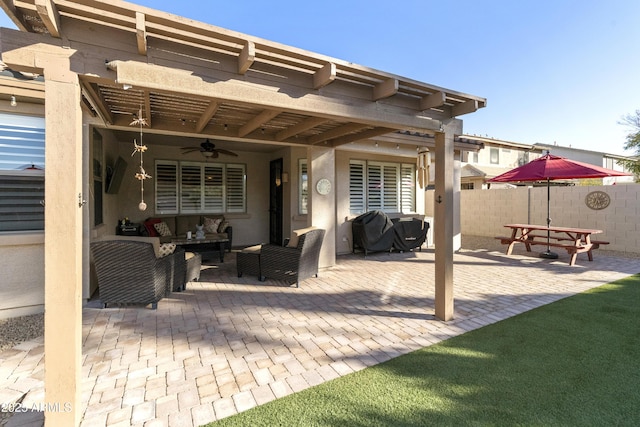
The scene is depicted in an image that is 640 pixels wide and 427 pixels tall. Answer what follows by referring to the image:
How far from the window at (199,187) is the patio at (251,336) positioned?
3409 mm

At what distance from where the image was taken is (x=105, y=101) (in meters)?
4.00

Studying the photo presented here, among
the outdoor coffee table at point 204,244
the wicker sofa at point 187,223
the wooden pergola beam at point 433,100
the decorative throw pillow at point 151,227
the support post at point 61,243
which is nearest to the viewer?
the support post at point 61,243

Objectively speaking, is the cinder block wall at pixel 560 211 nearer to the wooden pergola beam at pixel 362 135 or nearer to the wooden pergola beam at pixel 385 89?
the wooden pergola beam at pixel 362 135

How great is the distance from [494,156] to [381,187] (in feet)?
64.4

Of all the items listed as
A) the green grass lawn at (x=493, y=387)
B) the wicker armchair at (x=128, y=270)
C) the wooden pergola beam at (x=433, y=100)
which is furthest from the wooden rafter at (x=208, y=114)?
the green grass lawn at (x=493, y=387)

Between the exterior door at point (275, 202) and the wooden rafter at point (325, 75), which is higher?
the wooden rafter at point (325, 75)

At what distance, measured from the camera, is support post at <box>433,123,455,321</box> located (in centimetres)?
393

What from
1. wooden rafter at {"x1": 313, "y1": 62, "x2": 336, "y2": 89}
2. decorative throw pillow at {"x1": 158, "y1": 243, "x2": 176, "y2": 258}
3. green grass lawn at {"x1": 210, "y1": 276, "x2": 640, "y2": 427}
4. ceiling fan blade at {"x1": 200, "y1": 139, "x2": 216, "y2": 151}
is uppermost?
ceiling fan blade at {"x1": 200, "y1": 139, "x2": 216, "y2": 151}

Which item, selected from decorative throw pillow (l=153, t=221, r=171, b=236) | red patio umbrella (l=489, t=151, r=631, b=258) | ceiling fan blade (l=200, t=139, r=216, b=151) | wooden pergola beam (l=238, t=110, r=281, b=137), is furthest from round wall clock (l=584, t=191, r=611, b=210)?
decorative throw pillow (l=153, t=221, r=171, b=236)

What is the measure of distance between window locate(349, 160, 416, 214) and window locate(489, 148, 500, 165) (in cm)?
1806

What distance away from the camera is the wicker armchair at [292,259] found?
5415mm

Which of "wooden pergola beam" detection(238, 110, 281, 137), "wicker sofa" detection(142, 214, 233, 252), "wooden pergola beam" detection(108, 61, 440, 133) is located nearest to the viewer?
"wooden pergola beam" detection(108, 61, 440, 133)

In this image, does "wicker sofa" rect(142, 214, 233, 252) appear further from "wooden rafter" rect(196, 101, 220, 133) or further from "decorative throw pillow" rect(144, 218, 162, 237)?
"wooden rafter" rect(196, 101, 220, 133)

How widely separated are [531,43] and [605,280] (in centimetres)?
717
